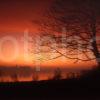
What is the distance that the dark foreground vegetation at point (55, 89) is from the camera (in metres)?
16.4

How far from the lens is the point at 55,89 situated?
1784 cm

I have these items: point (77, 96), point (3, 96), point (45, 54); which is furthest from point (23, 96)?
point (45, 54)

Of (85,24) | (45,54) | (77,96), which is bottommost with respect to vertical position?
(77,96)

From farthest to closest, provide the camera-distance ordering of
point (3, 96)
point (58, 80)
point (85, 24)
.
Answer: point (85, 24) < point (58, 80) < point (3, 96)

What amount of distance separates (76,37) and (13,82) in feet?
16.8

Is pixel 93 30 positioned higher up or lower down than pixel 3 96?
higher up

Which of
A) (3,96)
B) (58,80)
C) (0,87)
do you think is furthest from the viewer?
(58,80)

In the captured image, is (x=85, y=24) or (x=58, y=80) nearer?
(x=58, y=80)

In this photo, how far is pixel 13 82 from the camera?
18.7m

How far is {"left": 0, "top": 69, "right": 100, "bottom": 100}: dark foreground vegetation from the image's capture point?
53.8 feet

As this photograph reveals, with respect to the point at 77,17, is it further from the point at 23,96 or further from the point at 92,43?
the point at 23,96

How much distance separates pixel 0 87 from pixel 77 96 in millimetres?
3333

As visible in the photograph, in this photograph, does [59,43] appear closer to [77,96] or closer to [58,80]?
[58,80]

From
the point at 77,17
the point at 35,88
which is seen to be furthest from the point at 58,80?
the point at 77,17
